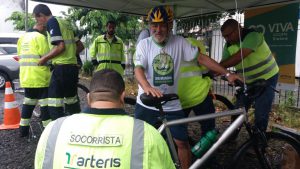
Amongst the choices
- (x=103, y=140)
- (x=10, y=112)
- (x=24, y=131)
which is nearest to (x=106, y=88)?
(x=103, y=140)

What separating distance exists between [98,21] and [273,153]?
7.89 meters

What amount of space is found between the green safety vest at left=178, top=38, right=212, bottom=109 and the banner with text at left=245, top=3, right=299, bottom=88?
249cm

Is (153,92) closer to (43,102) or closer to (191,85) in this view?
(191,85)

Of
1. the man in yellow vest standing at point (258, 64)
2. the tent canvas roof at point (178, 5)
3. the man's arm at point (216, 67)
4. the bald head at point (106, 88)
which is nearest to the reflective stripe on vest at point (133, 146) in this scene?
the bald head at point (106, 88)

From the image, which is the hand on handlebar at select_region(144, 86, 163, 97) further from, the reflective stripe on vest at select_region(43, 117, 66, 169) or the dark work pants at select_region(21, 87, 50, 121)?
the dark work pants at select_region(21, 87, 50, 121)

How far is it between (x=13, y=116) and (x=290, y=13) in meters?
4.88

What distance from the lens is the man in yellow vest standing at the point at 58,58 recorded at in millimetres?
4320

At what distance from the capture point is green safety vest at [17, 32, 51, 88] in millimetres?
4578

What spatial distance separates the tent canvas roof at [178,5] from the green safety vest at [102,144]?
372 centimetres

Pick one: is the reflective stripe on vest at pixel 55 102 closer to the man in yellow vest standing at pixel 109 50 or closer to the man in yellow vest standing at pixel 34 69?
the man in yellow vest standing at pixel 34 69

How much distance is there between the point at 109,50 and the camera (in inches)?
256

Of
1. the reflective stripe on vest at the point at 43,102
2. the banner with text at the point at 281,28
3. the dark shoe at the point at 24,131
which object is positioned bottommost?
the dark shoe at the point at 24,131

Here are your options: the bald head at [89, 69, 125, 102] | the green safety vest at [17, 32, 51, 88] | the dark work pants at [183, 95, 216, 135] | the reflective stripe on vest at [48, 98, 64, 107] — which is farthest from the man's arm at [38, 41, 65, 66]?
the bald head at [89, 69, 125, 102]

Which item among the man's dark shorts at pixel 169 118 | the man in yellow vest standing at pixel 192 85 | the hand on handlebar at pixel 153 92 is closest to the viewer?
the hand on handlebar at pixel 153 92
